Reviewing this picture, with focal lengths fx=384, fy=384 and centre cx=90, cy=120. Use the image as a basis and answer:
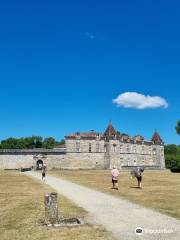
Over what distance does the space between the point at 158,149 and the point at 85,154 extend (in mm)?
25021

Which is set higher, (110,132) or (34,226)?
(110,132)

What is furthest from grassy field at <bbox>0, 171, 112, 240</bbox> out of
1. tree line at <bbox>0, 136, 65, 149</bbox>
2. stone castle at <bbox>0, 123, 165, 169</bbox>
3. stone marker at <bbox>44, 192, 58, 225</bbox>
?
tree line at <bbox>0, 136, 65, 149</bbox>

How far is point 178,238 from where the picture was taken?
1023 centimetres

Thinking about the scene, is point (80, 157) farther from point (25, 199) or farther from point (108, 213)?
point (108, 213)

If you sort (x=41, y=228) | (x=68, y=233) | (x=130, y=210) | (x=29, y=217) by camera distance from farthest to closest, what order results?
(x=130, y=210) < (x=29, y=217) < (x=41, y=228) < (x=68, y=233)

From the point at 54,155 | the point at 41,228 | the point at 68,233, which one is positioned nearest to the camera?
the point at 68,233

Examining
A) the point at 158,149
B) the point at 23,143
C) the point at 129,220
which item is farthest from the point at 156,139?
the point at 129,220

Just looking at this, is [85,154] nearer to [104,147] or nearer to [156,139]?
[104,147]

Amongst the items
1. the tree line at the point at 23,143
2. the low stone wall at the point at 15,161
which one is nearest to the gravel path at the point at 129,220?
the low stone wall at the point at 15,161

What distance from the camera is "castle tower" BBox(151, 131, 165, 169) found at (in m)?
96.1

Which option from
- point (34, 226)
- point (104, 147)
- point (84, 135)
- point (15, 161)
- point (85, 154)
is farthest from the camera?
point (104, 147)

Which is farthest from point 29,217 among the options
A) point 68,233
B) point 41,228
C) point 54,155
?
point 54,155

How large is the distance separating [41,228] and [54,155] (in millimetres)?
65915

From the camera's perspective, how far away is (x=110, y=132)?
83750mm
